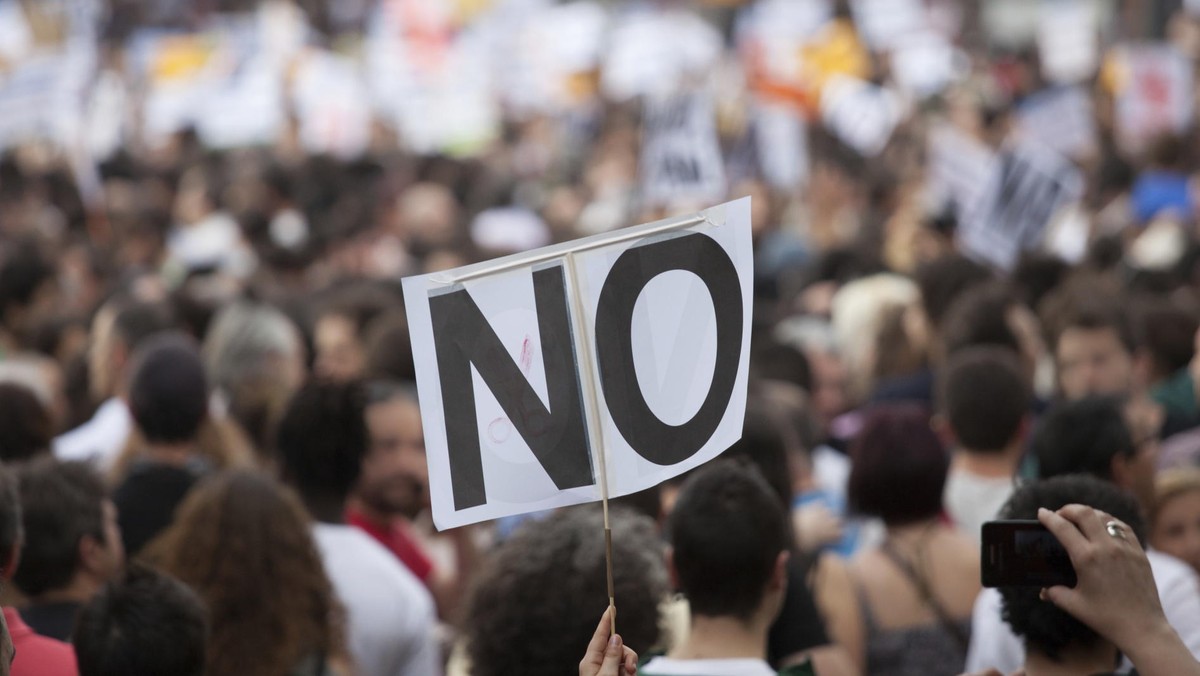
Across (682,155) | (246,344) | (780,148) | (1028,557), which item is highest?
(780,148)

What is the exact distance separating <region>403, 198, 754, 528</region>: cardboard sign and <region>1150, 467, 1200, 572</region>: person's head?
7.11 feet

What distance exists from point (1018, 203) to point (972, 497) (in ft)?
14.8

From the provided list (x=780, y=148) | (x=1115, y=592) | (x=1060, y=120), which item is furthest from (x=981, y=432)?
(x=780, y=148)

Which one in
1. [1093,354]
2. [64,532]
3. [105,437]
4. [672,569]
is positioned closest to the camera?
[672,569]

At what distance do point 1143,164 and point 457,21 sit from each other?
1810 centimetres

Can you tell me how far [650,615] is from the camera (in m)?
3.58

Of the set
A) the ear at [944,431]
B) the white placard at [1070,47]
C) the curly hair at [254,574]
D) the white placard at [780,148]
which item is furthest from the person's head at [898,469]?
the white placard at [1070,47]

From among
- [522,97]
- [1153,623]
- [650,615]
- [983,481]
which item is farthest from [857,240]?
[522,97]

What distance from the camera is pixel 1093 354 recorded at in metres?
6.39

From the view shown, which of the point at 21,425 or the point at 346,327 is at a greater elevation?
the point at 346,327

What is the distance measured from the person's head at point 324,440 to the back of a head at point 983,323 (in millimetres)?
2973

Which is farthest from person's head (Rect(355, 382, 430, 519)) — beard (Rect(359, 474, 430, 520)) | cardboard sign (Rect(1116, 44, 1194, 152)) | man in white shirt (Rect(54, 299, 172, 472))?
cardboard sign (Rect(1116, 44, 1194, 152))

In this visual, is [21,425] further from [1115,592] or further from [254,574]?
[1115,592]

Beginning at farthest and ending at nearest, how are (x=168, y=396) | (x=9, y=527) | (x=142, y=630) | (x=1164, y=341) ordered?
(x=1164, y=341) → (x=168, y=396) → (x=9, y=527) → (x=142, y=630)
